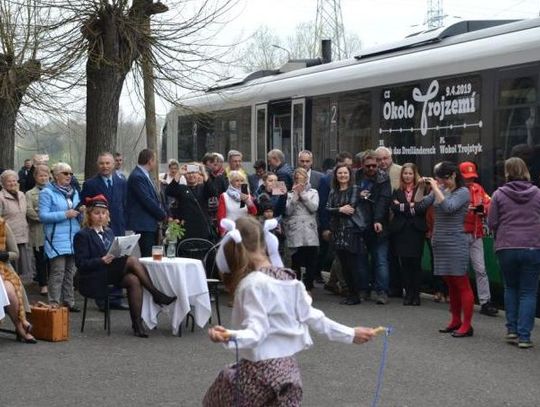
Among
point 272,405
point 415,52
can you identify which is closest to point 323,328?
Answer: point 272,405

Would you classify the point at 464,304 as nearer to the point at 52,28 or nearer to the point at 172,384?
the point at 172,384

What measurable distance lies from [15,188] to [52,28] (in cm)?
334

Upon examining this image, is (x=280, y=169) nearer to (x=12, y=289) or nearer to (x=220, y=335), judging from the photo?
(x=12, y=289)

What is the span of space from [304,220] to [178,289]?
2.92 meters

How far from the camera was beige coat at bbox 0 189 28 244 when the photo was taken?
13281mm

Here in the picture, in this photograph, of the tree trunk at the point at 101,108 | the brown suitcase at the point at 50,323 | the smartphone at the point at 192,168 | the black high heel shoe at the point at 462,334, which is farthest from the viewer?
the tree trunk at the point at 101,108

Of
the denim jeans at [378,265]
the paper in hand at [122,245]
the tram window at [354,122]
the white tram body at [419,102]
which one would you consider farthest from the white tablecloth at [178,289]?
the tram window at [354,122]

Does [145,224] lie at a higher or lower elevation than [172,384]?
higher

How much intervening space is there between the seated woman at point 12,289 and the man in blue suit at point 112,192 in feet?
6.71

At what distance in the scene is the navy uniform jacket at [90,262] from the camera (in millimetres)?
10539

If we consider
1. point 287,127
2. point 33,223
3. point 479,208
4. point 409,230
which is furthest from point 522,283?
point 287,127

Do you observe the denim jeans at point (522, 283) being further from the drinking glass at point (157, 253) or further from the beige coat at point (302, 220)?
the beige coat at point (302, 220)

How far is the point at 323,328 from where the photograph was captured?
17.2 ft

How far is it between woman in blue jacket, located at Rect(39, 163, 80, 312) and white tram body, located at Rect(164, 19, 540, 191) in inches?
198
